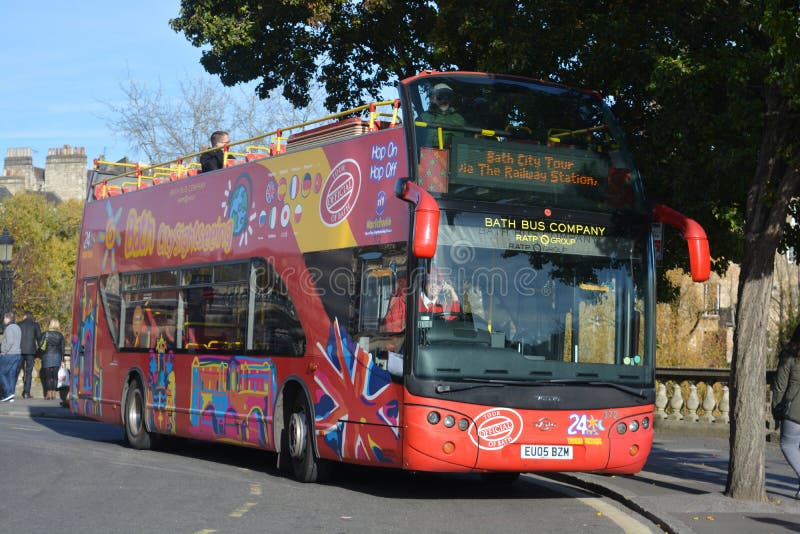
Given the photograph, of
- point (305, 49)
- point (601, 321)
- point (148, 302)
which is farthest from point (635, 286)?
point (305, 49)

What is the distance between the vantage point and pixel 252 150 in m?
17.3

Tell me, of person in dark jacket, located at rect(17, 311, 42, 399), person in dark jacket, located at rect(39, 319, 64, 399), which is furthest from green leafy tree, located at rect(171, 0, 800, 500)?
person in dark jacket, located at rect(17, 311, 42, 399)

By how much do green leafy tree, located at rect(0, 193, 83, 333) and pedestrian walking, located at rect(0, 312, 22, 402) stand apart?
133 feet

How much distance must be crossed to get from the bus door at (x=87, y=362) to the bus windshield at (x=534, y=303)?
9295 mm

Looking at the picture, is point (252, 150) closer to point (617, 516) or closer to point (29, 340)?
point (617, 516)

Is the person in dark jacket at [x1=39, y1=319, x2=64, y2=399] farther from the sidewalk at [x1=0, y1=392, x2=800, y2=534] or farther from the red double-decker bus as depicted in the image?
the red double-decker bus

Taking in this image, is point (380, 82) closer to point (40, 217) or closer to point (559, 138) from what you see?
point (559, 138)

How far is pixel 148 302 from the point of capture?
18.1m

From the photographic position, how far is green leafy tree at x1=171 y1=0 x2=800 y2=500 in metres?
12.5

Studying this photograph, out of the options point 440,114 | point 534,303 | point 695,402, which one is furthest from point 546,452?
point 695,402

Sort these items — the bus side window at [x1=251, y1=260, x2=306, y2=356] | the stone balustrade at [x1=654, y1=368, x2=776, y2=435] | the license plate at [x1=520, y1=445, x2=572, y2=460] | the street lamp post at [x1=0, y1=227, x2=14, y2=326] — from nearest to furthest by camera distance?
the license plate at [x1=520, y1=445, x2=572, y2=460] → the bus side window at [x1=251, y1=260, x2=306, y2=356] → the stone balustrade at [x1=654, y1=368, x2=776, y2=435] → the street lamp post at [x1=0, y1=227, x2=14, y2=326]

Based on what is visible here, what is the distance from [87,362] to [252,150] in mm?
5015

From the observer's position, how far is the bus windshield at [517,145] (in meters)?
12.0

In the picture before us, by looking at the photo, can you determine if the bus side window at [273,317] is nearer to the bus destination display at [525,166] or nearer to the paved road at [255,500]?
the paved road at [255,500]
